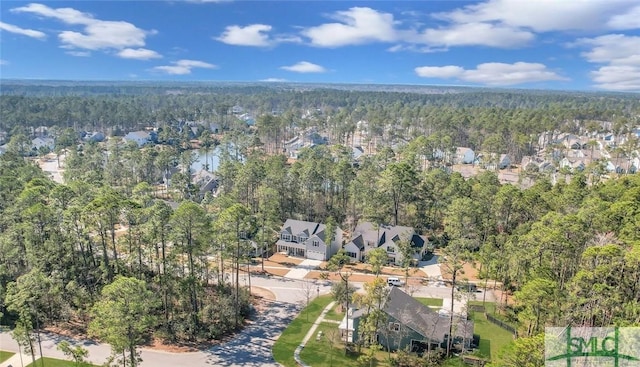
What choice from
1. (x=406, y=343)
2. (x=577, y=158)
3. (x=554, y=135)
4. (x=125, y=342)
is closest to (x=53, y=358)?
(x=125, y=342)

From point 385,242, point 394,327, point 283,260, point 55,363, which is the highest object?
point 385,242

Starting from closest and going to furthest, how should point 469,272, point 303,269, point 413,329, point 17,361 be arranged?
point 17,361
point 413,329
point 469,272
point 303,269

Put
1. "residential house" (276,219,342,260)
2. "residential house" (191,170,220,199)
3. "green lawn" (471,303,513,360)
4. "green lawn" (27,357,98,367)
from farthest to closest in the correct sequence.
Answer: "residential house" (191,170,220,199)
"residential house" (276,219,342,260)
"green lawn" (471,303,513,360)
"green lawn" (27,357,98,367)

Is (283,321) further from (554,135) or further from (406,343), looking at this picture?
(554,135)

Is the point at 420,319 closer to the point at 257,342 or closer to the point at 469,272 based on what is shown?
the point at 257,342

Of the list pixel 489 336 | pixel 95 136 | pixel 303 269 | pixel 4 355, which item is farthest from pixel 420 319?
pixel 95 136

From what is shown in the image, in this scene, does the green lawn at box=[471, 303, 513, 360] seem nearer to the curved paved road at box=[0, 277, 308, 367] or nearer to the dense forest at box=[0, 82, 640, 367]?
the dense forest at box=[0, 82, 640, 367]

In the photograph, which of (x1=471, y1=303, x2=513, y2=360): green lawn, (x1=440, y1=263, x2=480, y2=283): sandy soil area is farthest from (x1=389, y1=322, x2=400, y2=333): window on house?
(x1=440, y1=263, x2=480, y2=283): sandy soil area
